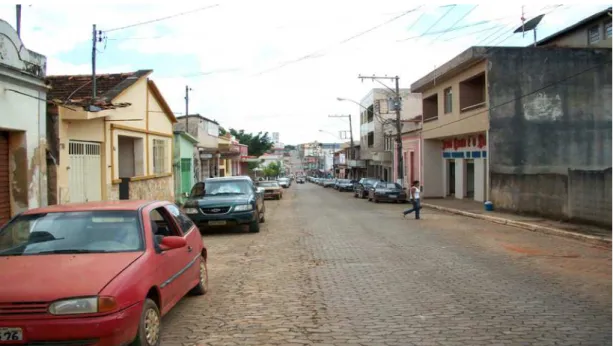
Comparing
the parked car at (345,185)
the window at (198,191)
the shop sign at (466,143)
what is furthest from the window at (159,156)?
the parked car at (345,185)

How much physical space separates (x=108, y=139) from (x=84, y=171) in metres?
1.53

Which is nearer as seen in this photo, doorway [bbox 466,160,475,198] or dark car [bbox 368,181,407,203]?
doorway [bbox 466,160,475,198]

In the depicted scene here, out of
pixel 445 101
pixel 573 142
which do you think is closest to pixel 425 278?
pixel 573 142

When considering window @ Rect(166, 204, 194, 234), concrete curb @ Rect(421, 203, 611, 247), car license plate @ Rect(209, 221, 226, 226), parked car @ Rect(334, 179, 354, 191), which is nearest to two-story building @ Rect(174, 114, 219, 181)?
parked car @ Rect(334, 179, 354, 191)

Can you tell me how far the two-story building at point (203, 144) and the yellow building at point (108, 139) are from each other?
8577 millimetres

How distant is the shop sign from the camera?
88.9 ft

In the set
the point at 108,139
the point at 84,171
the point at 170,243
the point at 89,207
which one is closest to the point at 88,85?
the point at 108,139

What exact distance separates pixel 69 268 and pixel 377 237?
31.6 ft

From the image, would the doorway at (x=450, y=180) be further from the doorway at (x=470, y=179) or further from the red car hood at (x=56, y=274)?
the red car hood at (x=56, y=274)

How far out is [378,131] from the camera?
59.2 metres

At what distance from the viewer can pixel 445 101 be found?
97.7ft

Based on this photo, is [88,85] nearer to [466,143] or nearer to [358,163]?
[466,143]

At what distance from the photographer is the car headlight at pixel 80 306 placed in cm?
395

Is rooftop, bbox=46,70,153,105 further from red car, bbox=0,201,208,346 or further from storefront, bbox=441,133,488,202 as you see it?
storefront, bbox=441,133,488,202
